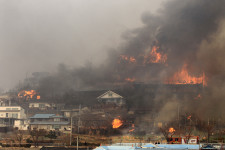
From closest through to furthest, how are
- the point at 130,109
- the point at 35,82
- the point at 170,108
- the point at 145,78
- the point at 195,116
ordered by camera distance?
the point at 195,116 < the point at 170,108 < the point at 130,109 < the point at 145,78 < the point at 35,82

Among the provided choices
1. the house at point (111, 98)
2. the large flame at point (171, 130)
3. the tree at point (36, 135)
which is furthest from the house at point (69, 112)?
the large flame at point (171, 130)

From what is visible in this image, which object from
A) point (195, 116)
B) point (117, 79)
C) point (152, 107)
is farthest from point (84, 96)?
point (195, 116)

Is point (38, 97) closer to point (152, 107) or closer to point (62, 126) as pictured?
point (62, 126)

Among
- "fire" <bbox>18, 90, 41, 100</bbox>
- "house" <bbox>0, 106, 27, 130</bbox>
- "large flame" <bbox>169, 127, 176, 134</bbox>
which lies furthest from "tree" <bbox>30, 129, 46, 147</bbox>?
"fire" <bbox>18, 90, 41, 100</bbox>

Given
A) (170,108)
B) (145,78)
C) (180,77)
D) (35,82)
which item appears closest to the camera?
(170,108)

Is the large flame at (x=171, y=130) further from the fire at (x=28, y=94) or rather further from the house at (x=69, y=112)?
the fire at (x=28, y=94)

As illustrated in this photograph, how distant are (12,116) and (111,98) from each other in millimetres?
25636

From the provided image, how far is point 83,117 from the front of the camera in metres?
96.2

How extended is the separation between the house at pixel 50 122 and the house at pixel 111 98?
1083cm

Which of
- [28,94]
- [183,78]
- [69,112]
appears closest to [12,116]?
[69,112]

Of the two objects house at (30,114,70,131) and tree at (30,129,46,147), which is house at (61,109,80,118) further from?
tree at (30,129,46,147)

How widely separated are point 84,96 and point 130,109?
1623 cm

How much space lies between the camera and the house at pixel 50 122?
309 feet

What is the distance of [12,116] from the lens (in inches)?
4124
